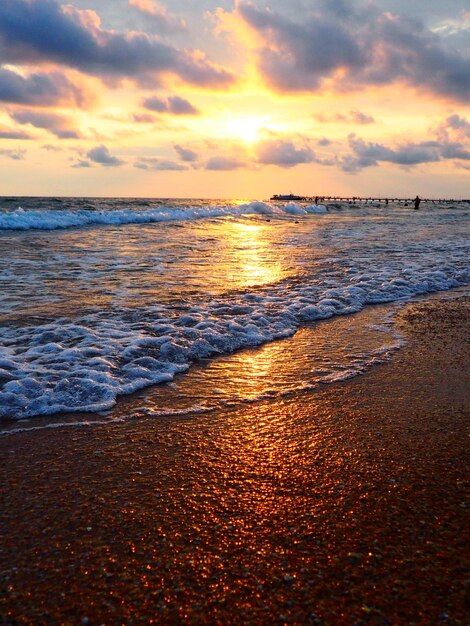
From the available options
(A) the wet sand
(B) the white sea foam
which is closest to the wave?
(B) the white sea foam

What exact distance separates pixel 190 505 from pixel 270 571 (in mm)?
646

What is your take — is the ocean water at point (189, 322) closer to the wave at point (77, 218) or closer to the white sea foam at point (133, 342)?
the white sea foam at point (133, 342)

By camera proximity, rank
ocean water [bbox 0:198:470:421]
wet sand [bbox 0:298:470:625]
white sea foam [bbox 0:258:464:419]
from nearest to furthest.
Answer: wet sand [bbox 0:298:470:625], white sea foam [bbox 0:258:464:419], ocean water [bbox 0:198:470:421]

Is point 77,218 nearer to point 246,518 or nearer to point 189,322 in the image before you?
point 189,322

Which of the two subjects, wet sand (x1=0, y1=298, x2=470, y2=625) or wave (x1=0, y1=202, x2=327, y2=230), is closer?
wet sand (x1=0, y1=298, x2=470, y2=625)

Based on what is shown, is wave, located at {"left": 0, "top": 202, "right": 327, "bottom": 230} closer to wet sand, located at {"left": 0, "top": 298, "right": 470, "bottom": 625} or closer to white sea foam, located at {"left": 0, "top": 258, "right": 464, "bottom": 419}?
white sea foam, located at {"left": 0, "top": 258, "right": 464, "bottom": 419}

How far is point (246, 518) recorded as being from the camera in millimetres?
2426

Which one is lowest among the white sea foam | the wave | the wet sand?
the wet sand

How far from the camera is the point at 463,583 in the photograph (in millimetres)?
1979

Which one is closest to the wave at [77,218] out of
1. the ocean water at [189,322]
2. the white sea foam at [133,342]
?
the ocean water at [189,322]

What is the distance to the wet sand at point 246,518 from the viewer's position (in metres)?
1.90

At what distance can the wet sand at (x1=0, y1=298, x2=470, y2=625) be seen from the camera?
1.90 metres

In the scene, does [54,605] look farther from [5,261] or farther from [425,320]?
[5,261]

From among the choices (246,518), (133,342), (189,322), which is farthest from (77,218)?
(246,518)
